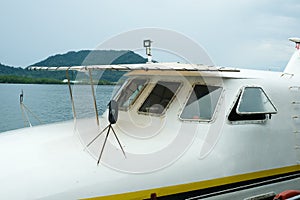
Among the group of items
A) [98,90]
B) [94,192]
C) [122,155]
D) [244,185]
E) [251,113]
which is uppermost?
[98,90]

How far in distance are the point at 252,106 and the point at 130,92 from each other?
2097mm

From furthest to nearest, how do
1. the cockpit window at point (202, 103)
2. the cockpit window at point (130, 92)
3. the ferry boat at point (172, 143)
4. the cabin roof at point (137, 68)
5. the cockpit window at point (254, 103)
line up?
the cockpit window at point (130, 92)
the cockpit window at point (254, 103)
the cockpit window at point (202, 103)
the cabin roof at point (137, 68)
the ferry boat at point (172, 143)

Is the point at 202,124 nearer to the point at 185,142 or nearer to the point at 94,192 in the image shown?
the point at 185,142

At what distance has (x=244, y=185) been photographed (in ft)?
17.6

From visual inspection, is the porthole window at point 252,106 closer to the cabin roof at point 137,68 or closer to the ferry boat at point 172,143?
the ferry boat at point 172,143

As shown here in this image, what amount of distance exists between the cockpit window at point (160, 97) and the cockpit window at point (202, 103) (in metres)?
0.32

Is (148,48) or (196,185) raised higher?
(148,48)

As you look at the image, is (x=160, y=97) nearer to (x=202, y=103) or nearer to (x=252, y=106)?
(x=202, y=103)

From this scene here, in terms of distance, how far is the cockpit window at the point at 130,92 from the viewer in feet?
20.0

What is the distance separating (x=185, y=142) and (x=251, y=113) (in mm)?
1256

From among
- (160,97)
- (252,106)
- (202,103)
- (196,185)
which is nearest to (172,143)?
(196,185)

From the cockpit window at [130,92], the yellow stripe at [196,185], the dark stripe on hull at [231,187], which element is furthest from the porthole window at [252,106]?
the cockpit window at [130,92]

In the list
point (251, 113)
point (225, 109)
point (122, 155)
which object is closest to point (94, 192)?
point (122, 155)

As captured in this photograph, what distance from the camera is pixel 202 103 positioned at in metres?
5.48
